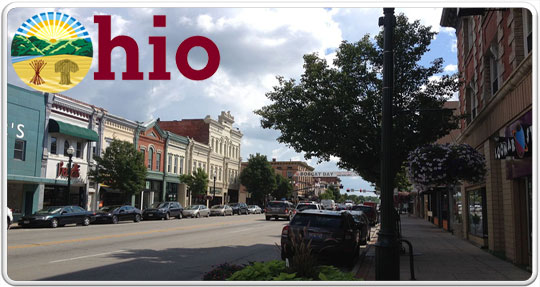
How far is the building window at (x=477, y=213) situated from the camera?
1636 cm

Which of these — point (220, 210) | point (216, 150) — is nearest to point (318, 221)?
point (220, 210)

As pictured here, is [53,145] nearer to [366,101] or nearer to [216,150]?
[366,101]

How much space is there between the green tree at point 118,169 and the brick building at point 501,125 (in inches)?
916

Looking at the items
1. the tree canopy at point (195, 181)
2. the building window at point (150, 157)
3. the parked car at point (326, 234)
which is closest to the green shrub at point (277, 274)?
the parked car at point (326, 234)

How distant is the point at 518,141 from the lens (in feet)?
32.1

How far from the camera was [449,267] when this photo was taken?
37.3ft

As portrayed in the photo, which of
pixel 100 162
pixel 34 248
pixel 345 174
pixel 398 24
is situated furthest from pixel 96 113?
pixel 345 174

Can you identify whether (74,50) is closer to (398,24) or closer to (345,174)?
(398,24)

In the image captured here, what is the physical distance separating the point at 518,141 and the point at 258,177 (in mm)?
57809

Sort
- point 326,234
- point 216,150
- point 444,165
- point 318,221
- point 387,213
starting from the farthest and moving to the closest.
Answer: point 216,150 → point 318,221 → point 326,234 → point 444,165 → point 387,213

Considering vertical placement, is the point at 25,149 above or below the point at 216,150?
below

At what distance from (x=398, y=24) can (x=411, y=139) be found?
411 cm

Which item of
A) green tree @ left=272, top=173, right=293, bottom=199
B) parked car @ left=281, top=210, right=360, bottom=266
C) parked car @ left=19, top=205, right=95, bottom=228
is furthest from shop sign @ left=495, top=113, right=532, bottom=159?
green tree @ left=272, top=173, right=293, bottom=199

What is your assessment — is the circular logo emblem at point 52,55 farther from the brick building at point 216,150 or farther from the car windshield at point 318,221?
Answer: the brick building at point 216,150
